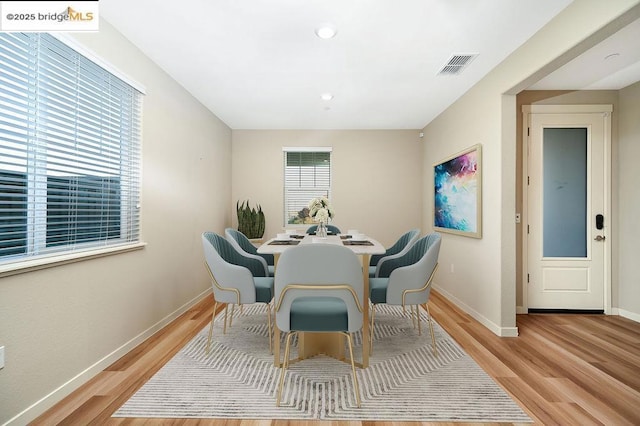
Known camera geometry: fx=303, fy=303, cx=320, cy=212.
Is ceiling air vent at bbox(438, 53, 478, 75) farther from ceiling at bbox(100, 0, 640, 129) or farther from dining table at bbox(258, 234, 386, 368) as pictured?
dining table at bbox(258, 234, 386, 368)

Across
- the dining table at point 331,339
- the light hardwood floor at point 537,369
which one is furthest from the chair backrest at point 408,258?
the light hardwood floor at point 537,369

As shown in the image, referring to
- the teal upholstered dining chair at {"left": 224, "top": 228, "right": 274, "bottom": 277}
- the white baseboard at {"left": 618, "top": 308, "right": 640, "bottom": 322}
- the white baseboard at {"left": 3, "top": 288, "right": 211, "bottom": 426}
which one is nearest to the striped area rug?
the white baseboard at {"left": 3, "top": 288, "right": 211, "bottom": 426}

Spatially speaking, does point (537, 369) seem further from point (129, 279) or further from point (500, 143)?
point (129, 279)

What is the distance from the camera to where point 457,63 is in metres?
2.91

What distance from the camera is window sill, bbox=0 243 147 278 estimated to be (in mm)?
1575

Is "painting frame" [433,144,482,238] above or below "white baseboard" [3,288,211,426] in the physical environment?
above

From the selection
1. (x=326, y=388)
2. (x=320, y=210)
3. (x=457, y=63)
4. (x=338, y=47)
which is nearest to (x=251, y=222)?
(x=320, y=210)

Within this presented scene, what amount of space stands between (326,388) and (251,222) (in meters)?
3.23

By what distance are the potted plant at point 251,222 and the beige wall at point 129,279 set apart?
430mm

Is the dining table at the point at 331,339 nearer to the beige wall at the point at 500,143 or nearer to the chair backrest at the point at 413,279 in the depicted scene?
the chair backrest at the point at 413,279

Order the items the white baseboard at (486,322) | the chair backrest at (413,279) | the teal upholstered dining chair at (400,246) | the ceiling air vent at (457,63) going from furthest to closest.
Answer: the teal upholstered dining chair at (400,246) → the white baseboard at (486,322) → the ceiling air vent at (457,63) → the chair backrest at (413,279)

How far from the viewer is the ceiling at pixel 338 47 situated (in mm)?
2129

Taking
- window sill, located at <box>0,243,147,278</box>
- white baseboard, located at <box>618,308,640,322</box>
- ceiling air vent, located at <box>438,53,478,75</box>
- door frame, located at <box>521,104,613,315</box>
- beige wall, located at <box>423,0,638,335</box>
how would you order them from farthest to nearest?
1. door frame, located at <box>521,104,613,315</box>
2. white baseboard, located at <box>618,308,640,322</box>
3. ceiling air vent, located at <box>438,53,478,75</box>
4. beige wall, located at <box>423,0,638,335</box>
5. window sill, located at <box>0,243,147,278</box>

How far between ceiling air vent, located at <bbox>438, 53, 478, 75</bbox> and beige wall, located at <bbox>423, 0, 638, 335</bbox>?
1.10 feet
